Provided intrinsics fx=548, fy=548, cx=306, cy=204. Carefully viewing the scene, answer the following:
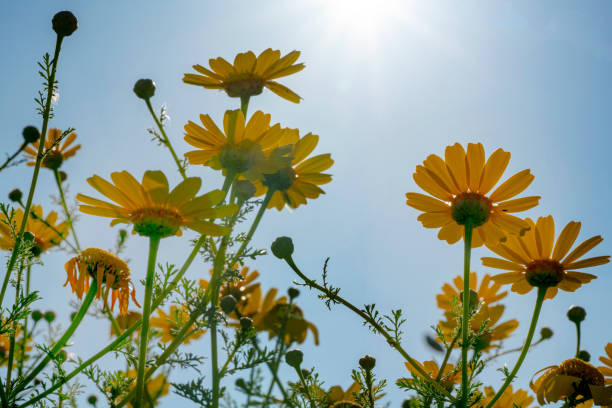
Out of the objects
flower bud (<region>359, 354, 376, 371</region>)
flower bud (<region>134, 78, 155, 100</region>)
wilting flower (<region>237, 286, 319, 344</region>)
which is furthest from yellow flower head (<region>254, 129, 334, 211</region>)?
wilting flower (<region>237, 286, 319, 344</region>)

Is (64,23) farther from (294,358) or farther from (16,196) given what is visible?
(16,196)

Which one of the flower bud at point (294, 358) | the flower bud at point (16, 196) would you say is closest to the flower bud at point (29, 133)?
the flower bud at point (16, 196)

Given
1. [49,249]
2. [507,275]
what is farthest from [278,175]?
[49,249]

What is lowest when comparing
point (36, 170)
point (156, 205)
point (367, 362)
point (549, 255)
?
point (367, 362)

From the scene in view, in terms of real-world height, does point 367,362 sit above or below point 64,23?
below

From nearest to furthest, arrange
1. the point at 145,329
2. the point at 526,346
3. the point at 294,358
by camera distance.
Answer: the point at 145,329, the point at 526,346, the point at 294,358

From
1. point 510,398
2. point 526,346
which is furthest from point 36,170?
point 510,398

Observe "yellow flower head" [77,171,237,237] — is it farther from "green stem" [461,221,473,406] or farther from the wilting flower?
the wilting flower
